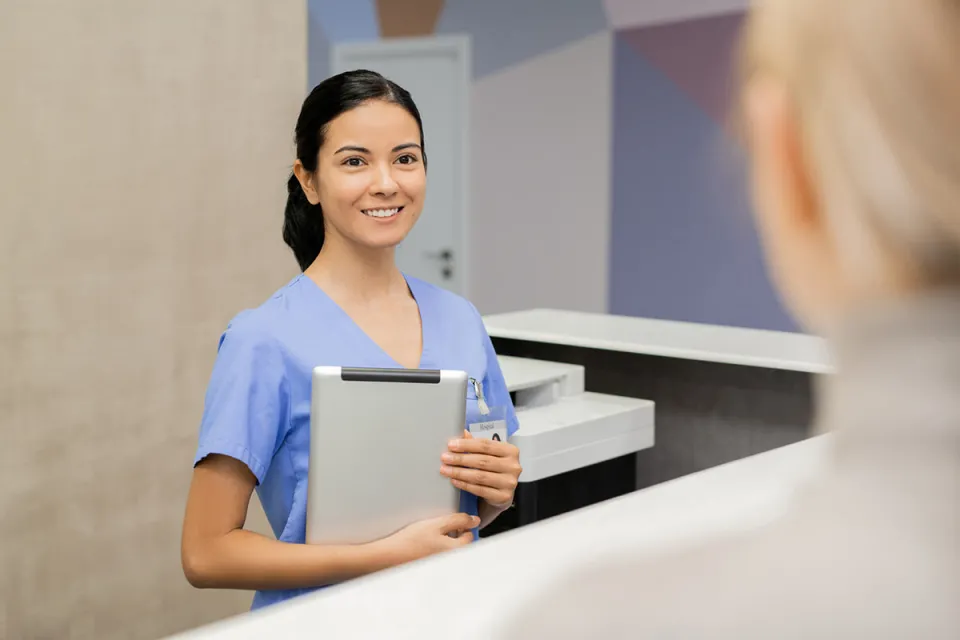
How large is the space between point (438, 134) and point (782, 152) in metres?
5.19

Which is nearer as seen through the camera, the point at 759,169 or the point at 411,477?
the point at 759,169

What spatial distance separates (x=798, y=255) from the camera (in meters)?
0.26

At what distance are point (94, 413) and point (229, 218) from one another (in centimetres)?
55

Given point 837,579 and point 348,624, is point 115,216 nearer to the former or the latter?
point 348,624

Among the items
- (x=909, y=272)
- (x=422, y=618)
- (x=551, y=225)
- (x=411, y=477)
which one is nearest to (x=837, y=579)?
(x=909, y=272)

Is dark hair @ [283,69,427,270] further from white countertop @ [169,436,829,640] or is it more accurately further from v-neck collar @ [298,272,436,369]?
white countertop @ [169,436,829,640]

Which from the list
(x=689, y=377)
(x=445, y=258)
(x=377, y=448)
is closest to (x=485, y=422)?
(x=377, y=448)

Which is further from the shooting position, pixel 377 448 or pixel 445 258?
pixel 445 258

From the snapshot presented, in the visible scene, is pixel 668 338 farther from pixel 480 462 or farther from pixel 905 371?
pixel 905 371

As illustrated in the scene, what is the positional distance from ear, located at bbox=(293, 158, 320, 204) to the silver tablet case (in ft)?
0.95

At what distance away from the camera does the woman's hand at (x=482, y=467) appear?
1208mm

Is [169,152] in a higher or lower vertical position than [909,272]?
higher

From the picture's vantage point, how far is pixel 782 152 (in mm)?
260

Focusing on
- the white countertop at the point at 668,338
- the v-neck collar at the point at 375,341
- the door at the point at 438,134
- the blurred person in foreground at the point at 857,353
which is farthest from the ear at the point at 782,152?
the door at the point at 438,134
